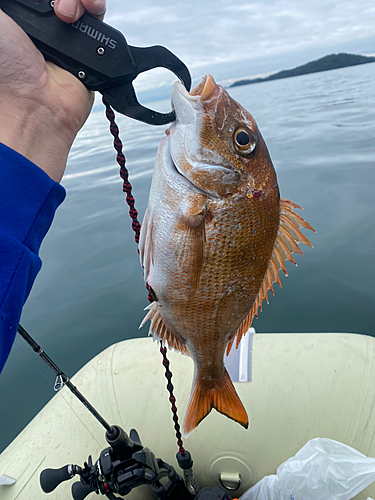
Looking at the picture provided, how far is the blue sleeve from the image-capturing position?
35.0 inches

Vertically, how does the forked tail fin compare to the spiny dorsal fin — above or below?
below

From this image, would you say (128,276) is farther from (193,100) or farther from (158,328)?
(193,100)

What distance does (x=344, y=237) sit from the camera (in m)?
4.54

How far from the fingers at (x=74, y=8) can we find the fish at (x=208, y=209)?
15.2 inches

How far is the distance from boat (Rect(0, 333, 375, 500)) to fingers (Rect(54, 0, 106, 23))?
2198mm

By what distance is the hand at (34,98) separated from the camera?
109 centimetres

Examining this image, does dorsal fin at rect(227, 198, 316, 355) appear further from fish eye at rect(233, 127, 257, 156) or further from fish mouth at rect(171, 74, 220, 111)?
fish mouth at rect(171, 74, 220, 111)

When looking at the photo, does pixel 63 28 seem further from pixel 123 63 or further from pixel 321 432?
pixel 321 432

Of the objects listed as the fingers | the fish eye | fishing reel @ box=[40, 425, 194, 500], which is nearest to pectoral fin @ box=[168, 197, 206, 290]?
the fish eye

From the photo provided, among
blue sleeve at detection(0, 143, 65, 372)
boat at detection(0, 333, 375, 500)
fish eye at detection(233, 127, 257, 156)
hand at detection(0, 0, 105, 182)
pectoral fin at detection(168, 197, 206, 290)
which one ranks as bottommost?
boat at detection(0, 333, 375, 500)

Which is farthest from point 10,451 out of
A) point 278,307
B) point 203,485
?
point 278,307

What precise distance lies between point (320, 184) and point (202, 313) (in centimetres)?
540

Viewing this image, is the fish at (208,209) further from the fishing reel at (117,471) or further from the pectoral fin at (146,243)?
the fishing reel at (117,471)

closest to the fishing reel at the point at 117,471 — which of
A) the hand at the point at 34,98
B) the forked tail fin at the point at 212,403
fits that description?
the forked tail fin at the point at 212,403
